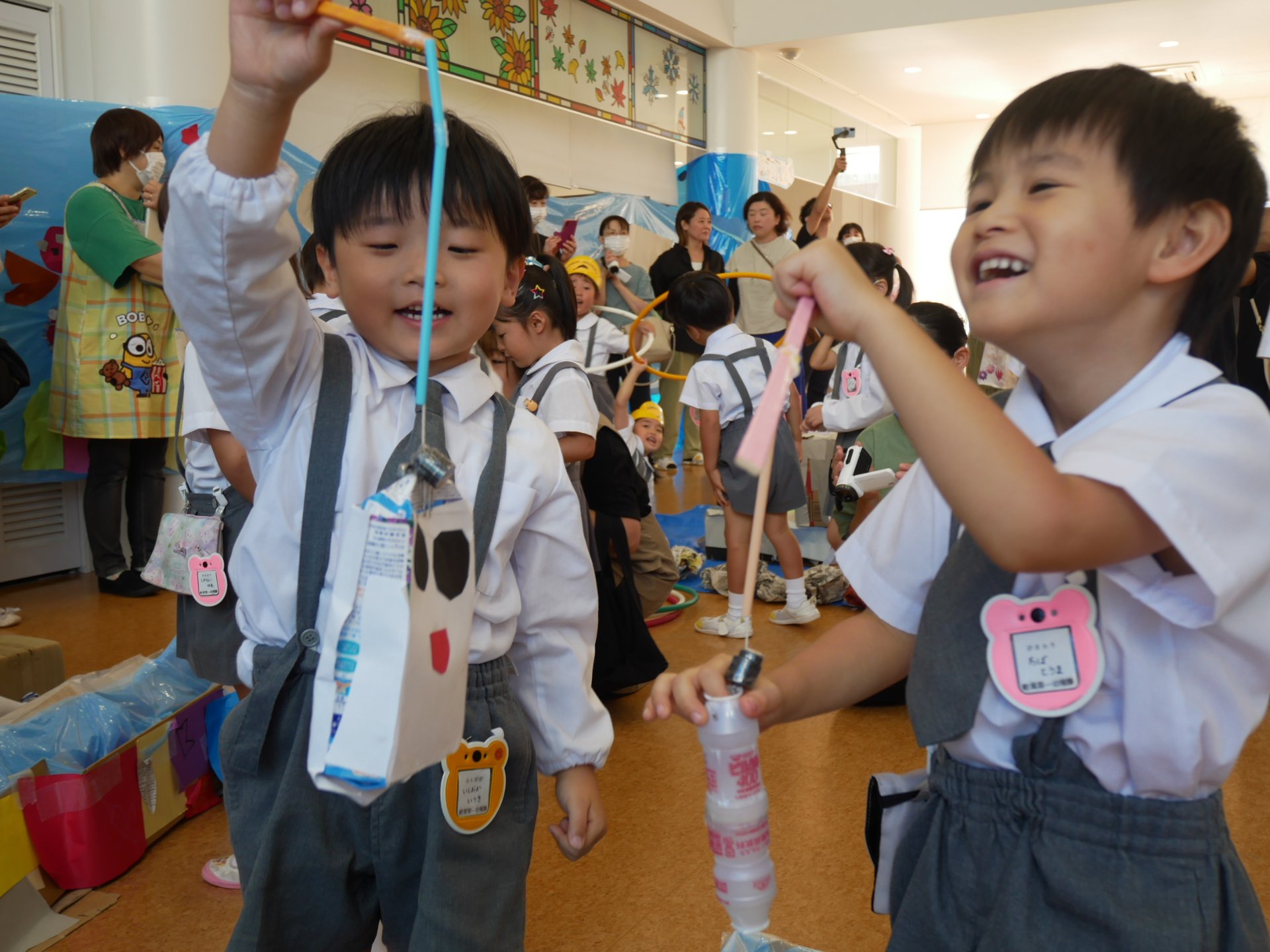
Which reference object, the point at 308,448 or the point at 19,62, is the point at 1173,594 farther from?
the point at 19,62

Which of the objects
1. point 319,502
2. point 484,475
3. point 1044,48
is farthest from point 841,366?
point 1044,48

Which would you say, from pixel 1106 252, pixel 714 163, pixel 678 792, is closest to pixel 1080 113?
pixel 1106 252

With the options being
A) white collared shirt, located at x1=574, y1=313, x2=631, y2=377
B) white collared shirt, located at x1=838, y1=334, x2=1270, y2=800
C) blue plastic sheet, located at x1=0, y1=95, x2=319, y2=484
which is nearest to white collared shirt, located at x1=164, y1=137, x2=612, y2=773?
white collared shirt, located at x1=838, y1=334, x2=1270, y2=800

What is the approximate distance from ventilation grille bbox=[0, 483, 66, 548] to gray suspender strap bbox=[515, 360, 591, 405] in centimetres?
233

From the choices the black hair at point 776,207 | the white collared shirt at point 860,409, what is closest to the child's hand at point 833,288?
the white collared shirt at point 860,409

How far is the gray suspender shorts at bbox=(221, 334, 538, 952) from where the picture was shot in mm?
950

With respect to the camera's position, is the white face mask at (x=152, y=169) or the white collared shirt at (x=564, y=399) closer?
the white collared shirt at (x=564, y=399)

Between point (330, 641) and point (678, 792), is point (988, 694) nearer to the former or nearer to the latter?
point (330, 641)

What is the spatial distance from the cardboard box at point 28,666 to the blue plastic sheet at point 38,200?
146 cm

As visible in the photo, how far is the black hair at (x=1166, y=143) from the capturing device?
0.76m

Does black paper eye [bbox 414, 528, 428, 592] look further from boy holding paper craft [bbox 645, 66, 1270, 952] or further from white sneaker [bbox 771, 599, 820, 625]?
white sneaker [bbox 771, 599, 820, 625]

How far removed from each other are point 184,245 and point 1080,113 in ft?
2.28

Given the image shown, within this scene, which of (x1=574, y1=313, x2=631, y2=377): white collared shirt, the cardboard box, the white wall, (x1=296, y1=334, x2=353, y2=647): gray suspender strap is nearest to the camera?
(x1=296, y1=334, x2=353, y2=647): gray suspender strap

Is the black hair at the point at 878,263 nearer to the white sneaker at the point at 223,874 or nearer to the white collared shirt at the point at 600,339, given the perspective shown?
the white collared shirt at the point at 600,339
